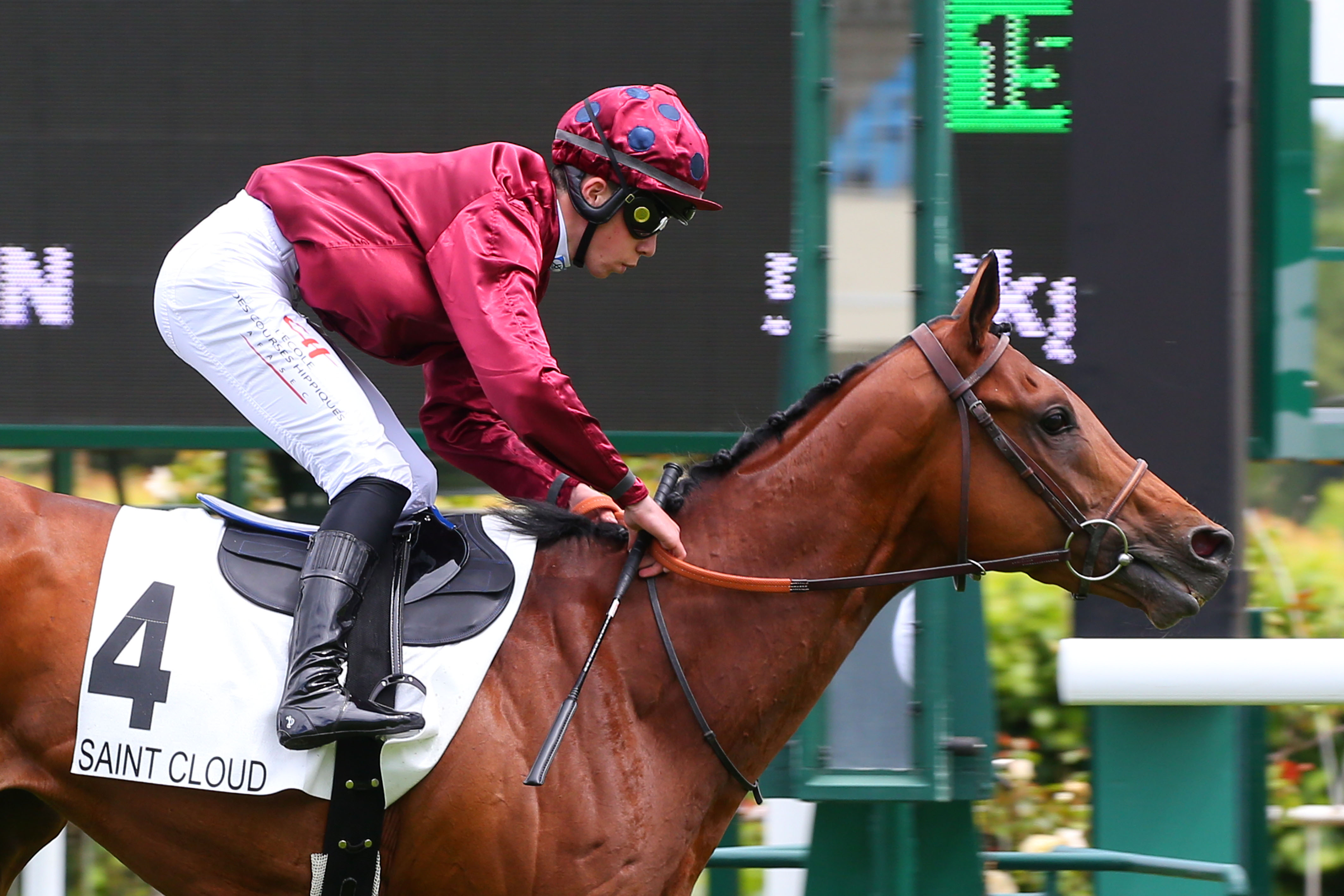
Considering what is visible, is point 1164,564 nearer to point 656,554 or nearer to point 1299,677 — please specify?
point 1299,677

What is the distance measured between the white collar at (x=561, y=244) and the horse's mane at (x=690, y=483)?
48 cm

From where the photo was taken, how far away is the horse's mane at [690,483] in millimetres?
2629

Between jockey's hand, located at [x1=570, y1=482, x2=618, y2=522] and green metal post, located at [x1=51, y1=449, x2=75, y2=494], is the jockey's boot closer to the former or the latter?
jockey's hand, located at [x1=570, y1=482, x2=618, y2=522]

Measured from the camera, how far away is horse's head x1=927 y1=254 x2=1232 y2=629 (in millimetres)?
2531

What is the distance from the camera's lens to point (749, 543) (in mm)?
2590

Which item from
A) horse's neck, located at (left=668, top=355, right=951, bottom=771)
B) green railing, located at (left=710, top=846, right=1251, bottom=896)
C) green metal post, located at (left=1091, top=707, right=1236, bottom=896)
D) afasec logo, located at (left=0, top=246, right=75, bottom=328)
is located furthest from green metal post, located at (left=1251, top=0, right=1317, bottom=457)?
afasec logo, located at (left=0, top=246, right=75, bottom=328)

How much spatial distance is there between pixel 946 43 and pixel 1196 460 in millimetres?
1216

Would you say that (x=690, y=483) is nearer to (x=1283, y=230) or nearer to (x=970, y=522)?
(x=970, y=522)

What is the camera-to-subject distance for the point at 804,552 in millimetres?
2574

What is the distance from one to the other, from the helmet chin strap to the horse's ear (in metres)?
0.73

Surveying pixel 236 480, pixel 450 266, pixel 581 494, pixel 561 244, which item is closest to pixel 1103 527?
pixel 581 494

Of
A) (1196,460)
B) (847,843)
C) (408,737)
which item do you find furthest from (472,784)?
(1196,460)

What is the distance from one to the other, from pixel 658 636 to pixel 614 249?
2.58 ft

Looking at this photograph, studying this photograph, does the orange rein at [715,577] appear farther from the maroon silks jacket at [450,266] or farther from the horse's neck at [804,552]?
the maroon silks jacket at [450,266]
